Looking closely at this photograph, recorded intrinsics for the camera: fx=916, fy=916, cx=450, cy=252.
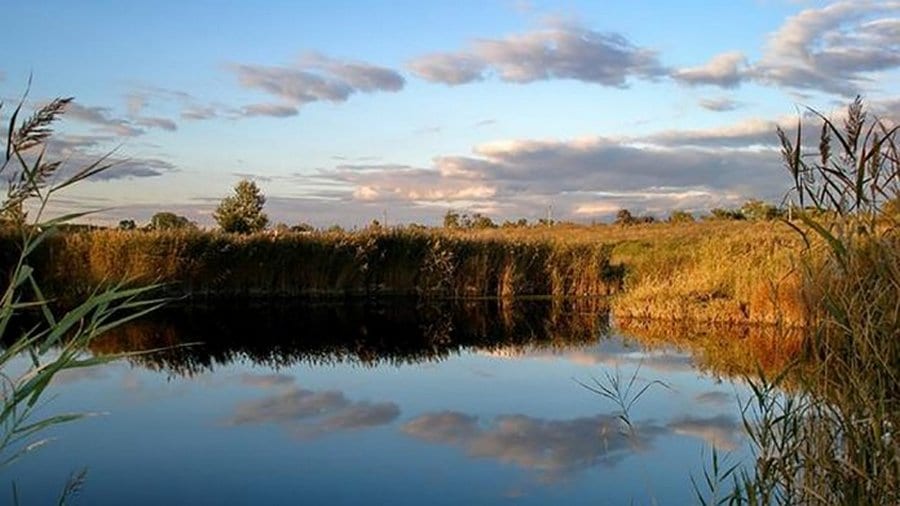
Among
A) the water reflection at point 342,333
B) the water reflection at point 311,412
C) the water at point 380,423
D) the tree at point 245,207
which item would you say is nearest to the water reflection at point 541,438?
the water at point 380,423

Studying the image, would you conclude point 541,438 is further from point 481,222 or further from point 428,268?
point 481,222

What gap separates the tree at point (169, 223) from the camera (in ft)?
61.7

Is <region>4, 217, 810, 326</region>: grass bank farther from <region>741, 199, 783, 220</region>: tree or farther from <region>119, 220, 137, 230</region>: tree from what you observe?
<region>741, 199, 783, 220</region>: tree

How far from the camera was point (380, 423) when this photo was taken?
25.5ft

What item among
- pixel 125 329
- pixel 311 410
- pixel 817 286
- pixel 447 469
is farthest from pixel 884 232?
pixel 125 329

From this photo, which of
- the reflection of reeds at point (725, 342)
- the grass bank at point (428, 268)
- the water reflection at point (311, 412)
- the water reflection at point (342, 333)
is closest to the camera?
the water reflection at point (311, 412)

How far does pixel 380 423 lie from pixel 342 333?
19.6ft


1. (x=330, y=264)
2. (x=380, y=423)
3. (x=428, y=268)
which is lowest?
(x=380, y=423)

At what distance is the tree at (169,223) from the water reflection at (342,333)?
280 cm

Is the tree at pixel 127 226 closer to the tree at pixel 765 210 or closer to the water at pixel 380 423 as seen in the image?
the water at pixel 380 423

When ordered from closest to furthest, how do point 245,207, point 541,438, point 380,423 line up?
1. point 541,438
2. point 380,423
3. point 245,207

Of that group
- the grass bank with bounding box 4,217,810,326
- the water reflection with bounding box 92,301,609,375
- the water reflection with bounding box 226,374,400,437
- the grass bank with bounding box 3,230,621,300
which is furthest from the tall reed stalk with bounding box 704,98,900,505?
the grass bank with bounding box 3,230,621,300

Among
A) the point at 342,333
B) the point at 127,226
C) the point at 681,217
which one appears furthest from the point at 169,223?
the point at 681,217

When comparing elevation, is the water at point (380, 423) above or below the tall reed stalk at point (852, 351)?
below
